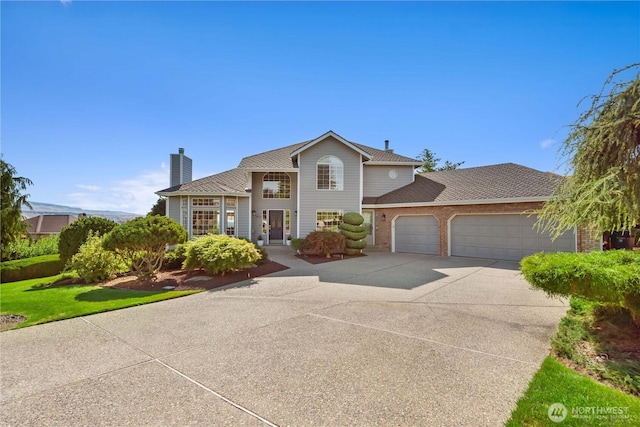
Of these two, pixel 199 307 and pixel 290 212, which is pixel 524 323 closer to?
pixel 199 307

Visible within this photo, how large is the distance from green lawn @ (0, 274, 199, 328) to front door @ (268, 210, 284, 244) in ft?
34.2

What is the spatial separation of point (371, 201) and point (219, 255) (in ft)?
35.8

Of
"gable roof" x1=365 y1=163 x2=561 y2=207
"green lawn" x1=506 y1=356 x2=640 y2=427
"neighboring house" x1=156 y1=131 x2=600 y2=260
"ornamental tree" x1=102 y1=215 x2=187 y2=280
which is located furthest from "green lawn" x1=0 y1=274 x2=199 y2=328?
"gable roof" x1=365 y1=163 x2=561 y2=207

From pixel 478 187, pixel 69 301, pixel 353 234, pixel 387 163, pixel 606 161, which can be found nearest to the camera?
pixel 606 161

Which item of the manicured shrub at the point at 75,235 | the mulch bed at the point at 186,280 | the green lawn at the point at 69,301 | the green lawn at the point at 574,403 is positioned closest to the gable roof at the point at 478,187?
the mulch bed at the point at 186,280

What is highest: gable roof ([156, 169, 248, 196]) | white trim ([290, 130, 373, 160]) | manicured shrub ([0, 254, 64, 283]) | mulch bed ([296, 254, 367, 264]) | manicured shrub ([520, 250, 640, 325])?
white trim ([290, 130, 373, 160])

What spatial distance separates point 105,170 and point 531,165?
2389 centimetres

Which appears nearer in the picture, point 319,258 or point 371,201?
point 319,258

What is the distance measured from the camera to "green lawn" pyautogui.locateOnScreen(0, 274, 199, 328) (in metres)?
5.98

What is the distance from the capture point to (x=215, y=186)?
17.3 m

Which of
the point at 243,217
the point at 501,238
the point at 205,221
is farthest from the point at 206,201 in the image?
the point at 501,238

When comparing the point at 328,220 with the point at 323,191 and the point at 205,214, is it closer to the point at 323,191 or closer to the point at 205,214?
the point at 323,191

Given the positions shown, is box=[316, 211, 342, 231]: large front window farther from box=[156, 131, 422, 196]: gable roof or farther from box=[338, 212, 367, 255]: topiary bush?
box=[156, 131, 422, 196]: gable roof

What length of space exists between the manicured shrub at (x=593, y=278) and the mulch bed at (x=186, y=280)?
7855 millimetres
